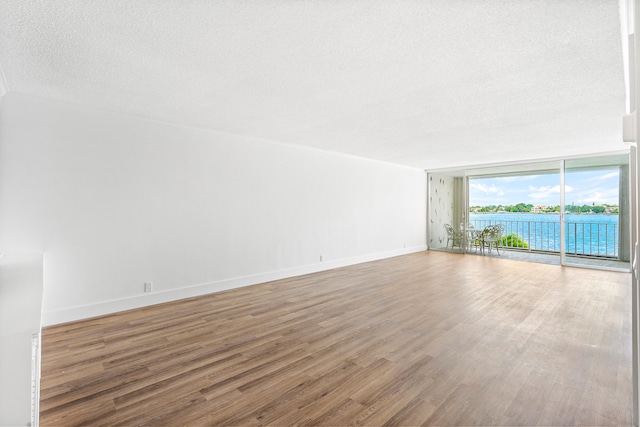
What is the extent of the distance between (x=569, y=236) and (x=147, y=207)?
9498 mm

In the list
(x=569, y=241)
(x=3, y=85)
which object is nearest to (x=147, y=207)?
(x=3, y=85)

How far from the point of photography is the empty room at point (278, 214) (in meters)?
1.81

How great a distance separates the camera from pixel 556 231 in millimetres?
8445

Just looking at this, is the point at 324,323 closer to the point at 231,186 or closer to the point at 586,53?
the point at 231,186

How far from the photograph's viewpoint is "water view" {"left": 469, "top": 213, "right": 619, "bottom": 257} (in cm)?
693

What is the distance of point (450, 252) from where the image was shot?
28.4 ft

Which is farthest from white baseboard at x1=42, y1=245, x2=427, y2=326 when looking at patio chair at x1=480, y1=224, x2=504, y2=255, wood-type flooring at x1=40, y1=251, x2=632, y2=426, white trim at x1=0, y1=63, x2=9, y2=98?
patio chair at x1=480, y1=224, x2=504, y2=255

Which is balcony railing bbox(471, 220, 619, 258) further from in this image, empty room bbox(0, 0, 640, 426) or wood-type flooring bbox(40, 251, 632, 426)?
wood-type flooring bbox(40, 251, 632, 426)

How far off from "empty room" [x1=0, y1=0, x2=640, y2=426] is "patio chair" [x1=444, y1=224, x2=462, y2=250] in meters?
2.80

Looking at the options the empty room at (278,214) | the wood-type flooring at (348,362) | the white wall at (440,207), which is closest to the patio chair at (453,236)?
the white wall at (440,207)

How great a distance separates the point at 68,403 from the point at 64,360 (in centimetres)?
75

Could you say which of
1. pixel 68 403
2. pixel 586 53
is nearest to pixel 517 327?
pixel 586 53

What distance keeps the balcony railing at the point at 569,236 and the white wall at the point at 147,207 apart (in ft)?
20.7

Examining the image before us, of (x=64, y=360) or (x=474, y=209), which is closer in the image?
(x=64, y=360)
